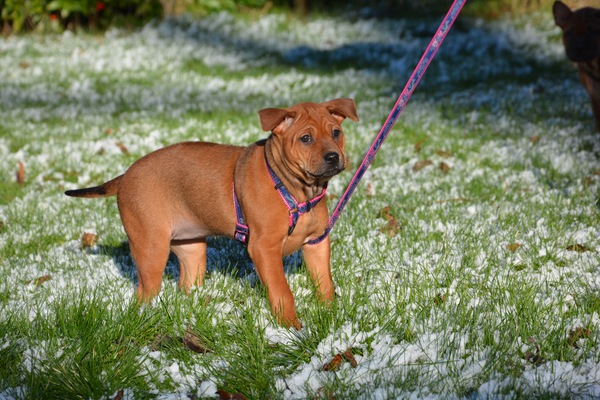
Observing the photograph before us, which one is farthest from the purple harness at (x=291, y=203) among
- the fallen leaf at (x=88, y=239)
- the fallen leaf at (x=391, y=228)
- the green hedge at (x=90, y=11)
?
the green hedge at (x=90, y=11)

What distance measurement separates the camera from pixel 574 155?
7336mm

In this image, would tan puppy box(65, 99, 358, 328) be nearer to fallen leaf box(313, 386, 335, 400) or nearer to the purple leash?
the purple leash

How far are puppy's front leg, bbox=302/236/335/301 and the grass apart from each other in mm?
77

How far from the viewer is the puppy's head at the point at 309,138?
13.2 feet

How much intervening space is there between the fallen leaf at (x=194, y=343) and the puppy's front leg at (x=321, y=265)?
903 mm

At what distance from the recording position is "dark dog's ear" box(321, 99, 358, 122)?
4.34m

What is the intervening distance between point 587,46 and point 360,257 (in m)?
4.46

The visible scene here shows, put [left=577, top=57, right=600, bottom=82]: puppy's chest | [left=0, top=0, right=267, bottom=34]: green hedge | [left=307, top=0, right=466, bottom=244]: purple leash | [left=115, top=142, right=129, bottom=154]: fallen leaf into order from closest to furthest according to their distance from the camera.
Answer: [left=307, top=0, right=466, bottom=244]: purple leash
[left=577, top=57, right=600, bottom=82]: puppy's chest
[left=115, top=142, right=129, bottom=154]: fallen leaf
[left=0, top=0, right=267, bottom=34]: green hedge

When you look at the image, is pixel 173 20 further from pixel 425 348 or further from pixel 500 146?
pixel 425 348

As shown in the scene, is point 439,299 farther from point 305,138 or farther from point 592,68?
point 592,68

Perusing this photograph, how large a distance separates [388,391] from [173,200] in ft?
6.78

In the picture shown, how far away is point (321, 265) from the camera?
4.47 m

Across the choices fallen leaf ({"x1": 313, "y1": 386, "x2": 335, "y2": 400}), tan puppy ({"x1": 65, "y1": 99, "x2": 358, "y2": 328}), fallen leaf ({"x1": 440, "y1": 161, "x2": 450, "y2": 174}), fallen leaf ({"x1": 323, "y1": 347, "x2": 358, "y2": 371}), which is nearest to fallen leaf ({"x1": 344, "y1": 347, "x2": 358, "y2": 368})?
fallen leaf ({"x1": 323, "y1": 347, "x2": 358, "y2": 371})

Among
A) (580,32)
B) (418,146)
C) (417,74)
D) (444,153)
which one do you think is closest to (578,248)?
(417,74)
